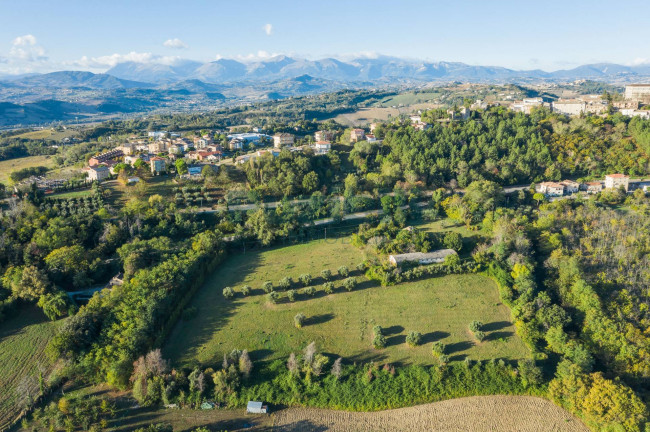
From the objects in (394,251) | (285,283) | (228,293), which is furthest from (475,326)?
(228,293)

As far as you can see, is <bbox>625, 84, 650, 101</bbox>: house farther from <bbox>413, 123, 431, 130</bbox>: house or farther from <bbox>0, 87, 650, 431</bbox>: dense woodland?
<bbox>413, 123, 431, 130</bbox>: house

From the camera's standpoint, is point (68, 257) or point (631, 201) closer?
point (68, 257)

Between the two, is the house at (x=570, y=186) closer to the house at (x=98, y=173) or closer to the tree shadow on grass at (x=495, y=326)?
→ the tree shadow on grass at (x=495, y=326)

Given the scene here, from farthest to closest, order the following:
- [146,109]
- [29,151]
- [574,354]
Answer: [146,109] < [29,151] < [574,354]

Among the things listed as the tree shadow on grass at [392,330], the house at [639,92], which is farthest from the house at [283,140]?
the house at [639,92]

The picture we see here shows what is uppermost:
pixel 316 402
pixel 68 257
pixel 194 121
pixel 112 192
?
pixel 194 121

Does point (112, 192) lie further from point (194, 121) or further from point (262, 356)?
point (194, 121)

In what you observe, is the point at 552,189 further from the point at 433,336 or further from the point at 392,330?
the point at 392,330

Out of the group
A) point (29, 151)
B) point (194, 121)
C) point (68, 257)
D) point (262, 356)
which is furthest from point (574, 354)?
point (194, 121)

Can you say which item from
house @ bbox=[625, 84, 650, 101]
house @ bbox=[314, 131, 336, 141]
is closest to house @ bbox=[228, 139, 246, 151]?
house @ bbox=[314, 131, 336, 141]
